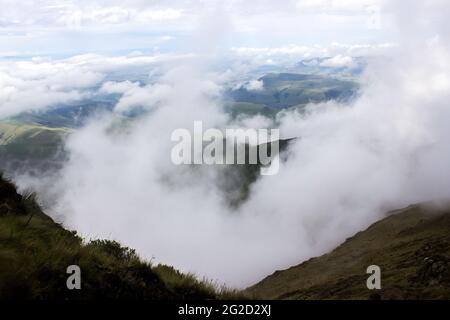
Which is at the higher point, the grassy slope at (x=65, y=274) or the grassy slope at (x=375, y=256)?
the grassy slope at (x=375, y=256)

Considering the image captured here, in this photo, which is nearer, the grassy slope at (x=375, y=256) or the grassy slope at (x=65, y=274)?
the grassy slope at (x=65, y=274)

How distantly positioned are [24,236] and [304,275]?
101 metres

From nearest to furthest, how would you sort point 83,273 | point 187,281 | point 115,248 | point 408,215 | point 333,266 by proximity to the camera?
point 83,273, point 187,281, point 115,248, point 333,266, point 408,215

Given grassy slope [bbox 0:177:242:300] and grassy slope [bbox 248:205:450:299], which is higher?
grassy slope [bbox 248:205:450:299]

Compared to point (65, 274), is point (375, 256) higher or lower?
higher

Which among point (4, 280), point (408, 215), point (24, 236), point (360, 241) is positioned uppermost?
point (408, 215)

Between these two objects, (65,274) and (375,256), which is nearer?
(65,274)

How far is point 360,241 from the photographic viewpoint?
441ft

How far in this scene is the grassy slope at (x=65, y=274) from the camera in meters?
9.88

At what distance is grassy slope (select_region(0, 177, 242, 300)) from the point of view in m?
9.88

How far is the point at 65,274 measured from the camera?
1087 cm

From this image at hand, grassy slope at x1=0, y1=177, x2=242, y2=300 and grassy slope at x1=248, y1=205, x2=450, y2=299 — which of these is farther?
grassy slope at x1=248, y1=205, x2=450, y2=299
